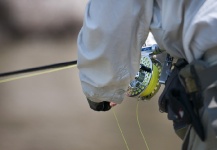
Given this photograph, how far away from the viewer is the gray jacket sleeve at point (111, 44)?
83cm

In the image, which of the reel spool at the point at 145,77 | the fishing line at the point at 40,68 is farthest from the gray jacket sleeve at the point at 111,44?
the fishing line at the point at 40,68

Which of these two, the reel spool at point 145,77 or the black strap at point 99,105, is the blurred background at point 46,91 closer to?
the reel spool at point 145,77

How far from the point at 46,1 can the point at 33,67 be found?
1.00 ft

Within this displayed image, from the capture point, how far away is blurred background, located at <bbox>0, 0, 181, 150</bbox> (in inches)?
65.5

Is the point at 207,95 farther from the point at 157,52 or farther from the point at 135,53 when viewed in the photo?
the point at 157,52

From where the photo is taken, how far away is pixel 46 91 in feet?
5.66

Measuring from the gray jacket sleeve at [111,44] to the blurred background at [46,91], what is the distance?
2.54ft

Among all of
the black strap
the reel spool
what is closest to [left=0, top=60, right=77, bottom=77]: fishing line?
the reel spool

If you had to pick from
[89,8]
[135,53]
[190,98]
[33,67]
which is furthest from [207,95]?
[33,67]

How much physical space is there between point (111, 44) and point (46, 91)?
0.92 metres

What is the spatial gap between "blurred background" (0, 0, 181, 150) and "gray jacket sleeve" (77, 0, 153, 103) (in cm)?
77

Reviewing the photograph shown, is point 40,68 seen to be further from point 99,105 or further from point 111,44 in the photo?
point 111,44

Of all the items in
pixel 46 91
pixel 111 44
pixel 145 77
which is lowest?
pixel 46 91

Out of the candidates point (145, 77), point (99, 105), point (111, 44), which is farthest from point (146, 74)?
point (111, 44)
